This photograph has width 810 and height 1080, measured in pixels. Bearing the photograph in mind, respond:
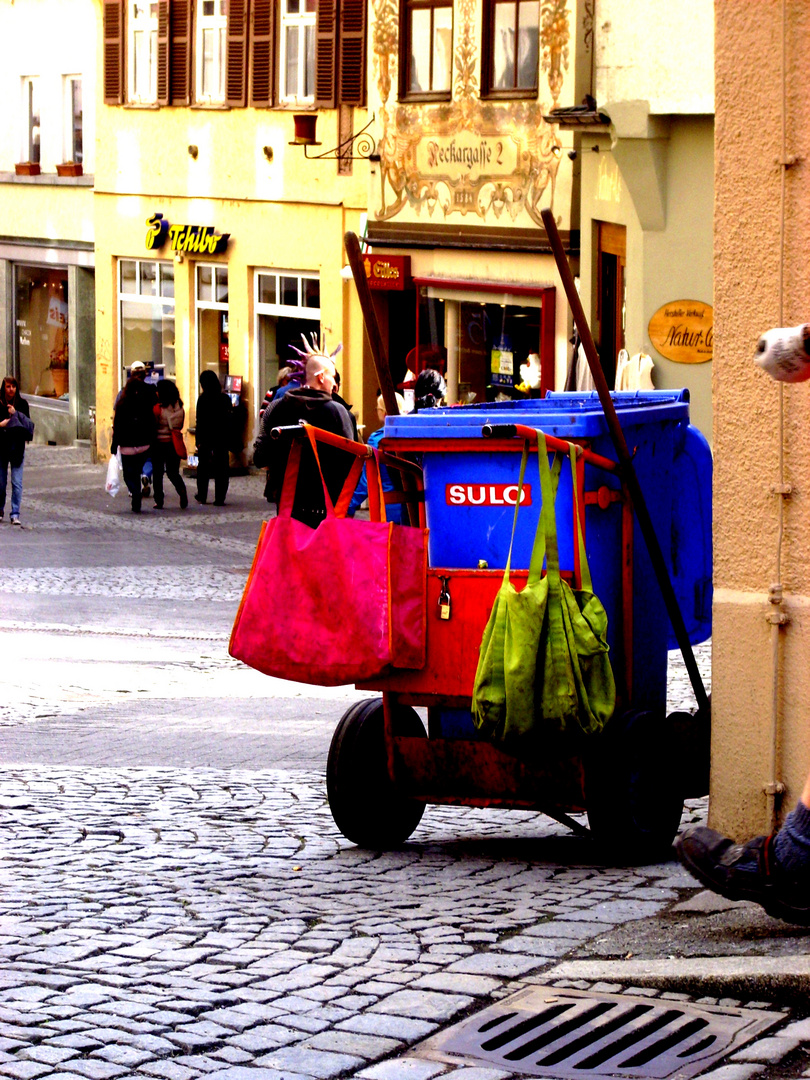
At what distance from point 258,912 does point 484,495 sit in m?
1.56

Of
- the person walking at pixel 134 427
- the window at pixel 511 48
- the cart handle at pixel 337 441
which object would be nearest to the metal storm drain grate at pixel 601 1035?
the cart handle at pixel 337 441

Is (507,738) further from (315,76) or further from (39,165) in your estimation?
(39,165)

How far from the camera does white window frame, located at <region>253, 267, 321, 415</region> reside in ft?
90.6

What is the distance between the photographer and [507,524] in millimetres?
6387

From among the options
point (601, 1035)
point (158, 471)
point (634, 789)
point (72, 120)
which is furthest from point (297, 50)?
point (601, 1035)

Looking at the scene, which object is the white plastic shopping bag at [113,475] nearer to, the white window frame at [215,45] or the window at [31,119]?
the white window frame at [215,45]

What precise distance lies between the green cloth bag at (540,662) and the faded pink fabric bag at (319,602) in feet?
1.48

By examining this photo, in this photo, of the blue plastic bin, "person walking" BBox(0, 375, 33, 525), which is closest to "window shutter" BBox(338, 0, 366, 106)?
"person walking" BBox(0, 375, 33, 525)

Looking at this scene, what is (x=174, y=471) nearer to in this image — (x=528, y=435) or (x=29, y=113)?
(x=29, y=113)

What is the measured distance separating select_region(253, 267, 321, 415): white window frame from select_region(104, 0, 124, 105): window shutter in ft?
14.3

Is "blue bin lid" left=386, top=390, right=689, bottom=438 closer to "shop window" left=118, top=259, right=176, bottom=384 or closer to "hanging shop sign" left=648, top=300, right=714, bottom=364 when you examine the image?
"hanging shop sign" left=648, top=300, right=714, bottom=364

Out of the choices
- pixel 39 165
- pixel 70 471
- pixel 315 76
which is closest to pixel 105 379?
pixel 70 471

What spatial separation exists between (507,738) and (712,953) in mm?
1111

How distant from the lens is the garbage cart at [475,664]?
6258 millimetres
